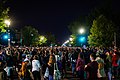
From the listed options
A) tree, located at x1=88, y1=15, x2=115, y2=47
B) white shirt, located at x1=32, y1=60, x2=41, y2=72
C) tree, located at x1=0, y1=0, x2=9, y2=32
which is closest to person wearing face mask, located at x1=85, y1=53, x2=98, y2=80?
white shirt, located at x1=32, y1=60, x2=41, y2=72

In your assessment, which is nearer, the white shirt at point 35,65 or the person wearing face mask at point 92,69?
the person wearing face mask at point 92,69

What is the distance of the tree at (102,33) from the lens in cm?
7053

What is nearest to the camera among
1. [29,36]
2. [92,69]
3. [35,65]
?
[92,69]

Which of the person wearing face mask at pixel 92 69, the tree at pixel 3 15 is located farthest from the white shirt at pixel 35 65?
the tree at pixel 3 15

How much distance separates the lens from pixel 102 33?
73.2 metres

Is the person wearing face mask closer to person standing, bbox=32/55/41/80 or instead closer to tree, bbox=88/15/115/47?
person standing, bbox=32/55/41/80

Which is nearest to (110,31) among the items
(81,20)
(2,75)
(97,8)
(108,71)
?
(97,8)

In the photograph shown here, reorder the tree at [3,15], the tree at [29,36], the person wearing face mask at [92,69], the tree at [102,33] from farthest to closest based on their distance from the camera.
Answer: the tree at [29,36] → the tree at [102,33] → the tree at [3,15] → the person wearing face mask at [92,69]

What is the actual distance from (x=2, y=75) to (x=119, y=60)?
1086 cm

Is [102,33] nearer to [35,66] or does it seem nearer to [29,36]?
[35,66]

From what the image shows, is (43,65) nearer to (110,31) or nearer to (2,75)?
(2,75)

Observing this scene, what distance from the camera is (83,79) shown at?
66.7 feet

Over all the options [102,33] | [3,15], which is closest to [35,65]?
[3,15]

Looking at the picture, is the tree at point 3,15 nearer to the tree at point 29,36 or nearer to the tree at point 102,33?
the tree at point 102,33
